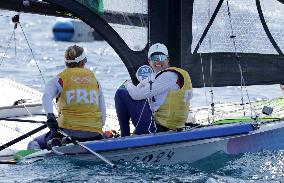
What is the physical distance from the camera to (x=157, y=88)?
6.80 meters

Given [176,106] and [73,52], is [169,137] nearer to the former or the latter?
[176,106]

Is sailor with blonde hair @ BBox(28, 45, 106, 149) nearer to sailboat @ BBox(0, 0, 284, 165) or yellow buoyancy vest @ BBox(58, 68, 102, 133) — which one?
yellow buoyancy vest @ BBox(58, 68, 102, 133)

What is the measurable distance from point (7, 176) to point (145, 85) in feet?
4.27

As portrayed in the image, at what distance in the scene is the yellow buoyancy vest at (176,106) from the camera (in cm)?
685

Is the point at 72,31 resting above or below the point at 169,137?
above

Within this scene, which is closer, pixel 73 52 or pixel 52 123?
pixel 52 123

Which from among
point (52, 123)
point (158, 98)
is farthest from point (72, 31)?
point (52, 123)

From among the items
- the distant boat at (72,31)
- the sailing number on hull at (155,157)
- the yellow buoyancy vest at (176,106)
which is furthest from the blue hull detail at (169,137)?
the distant boat at (72,31)

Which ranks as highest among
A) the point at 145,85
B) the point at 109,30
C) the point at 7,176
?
the point at 109,30

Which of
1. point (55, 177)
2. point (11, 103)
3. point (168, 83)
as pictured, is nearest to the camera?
point (55, 177)

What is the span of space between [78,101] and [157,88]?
0.63 m

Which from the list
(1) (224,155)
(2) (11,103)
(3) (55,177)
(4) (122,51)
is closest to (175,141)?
(1) (224,155)

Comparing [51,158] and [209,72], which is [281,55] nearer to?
[209,72]

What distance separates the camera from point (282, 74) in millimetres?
8320
